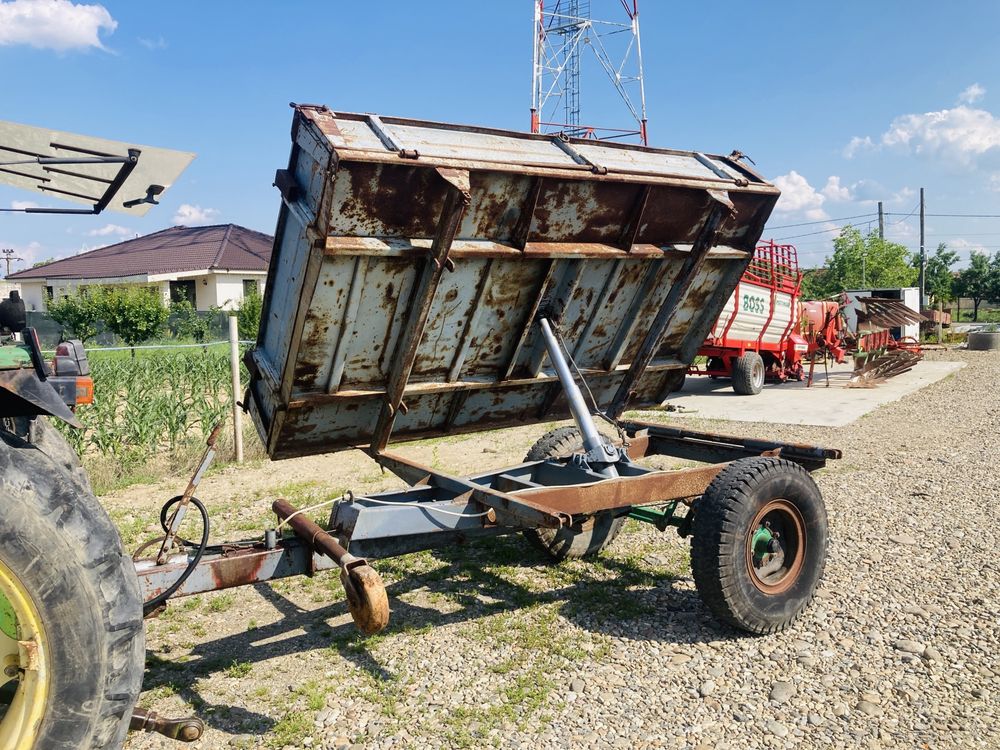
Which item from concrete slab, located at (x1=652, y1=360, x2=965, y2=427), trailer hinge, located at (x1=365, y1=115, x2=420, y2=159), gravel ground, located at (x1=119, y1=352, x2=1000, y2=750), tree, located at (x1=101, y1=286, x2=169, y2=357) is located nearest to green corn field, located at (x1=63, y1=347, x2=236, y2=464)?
gravel ground, located at (x1=119, y1=352, x2=1000, y2=750)

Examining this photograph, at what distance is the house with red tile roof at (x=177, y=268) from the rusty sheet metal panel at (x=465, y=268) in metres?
22.1

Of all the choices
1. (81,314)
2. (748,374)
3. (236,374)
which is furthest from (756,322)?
(81,314)

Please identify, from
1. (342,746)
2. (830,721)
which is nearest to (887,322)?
(830,721)

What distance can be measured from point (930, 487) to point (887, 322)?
13903mm

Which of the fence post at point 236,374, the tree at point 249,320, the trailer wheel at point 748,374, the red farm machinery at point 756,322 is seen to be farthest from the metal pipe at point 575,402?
the tree at point 249,320

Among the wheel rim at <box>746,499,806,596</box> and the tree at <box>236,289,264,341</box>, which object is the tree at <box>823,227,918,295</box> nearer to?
the tree at <box>236,289,264,341</box>

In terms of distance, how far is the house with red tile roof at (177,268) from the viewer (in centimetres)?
2827

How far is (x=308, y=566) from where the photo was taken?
3668 mm

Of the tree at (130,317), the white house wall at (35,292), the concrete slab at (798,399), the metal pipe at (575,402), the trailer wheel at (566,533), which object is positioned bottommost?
the concrete slab at (798,399)

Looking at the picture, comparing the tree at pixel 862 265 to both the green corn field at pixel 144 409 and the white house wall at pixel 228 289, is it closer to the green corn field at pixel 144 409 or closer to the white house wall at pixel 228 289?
the white house wall at pixel 228 289

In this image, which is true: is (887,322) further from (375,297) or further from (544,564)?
(375,297)

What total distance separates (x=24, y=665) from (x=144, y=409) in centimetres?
700

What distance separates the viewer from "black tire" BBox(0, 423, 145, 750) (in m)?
2.31

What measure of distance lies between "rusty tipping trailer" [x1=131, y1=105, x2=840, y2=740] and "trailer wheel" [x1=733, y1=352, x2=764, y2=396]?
1048cm
